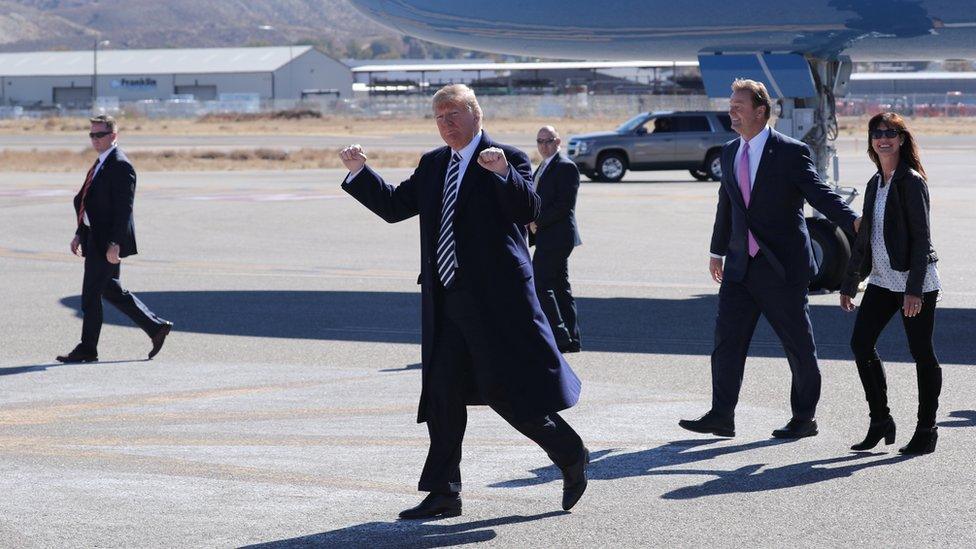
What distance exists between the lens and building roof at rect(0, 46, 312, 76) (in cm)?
12512

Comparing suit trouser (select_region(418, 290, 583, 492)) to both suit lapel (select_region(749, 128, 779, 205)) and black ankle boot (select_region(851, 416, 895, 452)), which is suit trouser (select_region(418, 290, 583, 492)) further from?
suit lapel (select_region(749, 128, 779, 205))

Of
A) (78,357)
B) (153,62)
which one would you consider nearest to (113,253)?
(78,357)

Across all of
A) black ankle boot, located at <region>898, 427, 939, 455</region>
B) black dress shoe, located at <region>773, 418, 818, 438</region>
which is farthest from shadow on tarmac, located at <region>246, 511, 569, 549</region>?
black ankle boot, located at <region>898, 427, 939, 455</region>

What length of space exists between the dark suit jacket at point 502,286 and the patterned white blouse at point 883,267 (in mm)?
2171

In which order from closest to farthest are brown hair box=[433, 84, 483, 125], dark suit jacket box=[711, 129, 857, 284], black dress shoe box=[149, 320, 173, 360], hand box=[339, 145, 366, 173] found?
brown hair box=[433, 84, 483, 125], hand box=[339, 145, 366, 173], dark suit jacket box=[711, 129, 857, 284], black dress shoe box=[149, 320, 173, 360]

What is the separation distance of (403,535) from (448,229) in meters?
1.26

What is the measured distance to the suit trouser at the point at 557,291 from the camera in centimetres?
1024

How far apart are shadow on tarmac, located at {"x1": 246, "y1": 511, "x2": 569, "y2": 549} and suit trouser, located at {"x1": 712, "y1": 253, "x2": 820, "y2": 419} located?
75.2 inches

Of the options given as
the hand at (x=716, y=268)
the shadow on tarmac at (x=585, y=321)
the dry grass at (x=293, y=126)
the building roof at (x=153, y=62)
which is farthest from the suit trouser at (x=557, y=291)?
the building roof at (x=153, y=62)

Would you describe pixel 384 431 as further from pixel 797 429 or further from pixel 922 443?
pixel 922 443

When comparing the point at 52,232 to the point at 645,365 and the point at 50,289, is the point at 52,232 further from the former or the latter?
the point at 645,365

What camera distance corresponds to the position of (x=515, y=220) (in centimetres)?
562

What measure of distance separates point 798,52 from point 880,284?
22.8 ft

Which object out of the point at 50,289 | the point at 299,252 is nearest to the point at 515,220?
the point at 50,289
